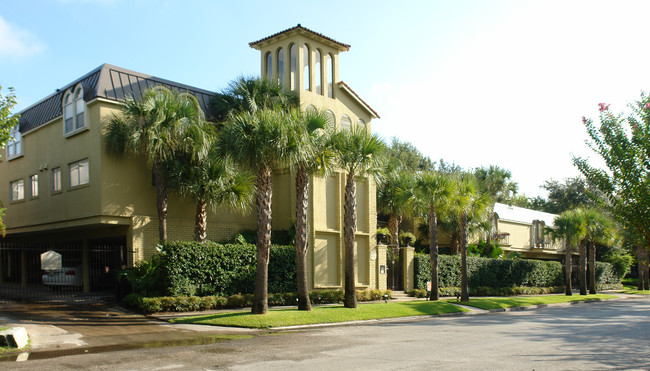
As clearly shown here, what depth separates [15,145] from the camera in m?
28.4

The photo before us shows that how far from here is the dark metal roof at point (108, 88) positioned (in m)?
22.2

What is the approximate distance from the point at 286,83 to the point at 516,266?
2201cm

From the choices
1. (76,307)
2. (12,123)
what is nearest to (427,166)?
(76,307)

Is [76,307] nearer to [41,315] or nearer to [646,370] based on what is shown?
[41,315]

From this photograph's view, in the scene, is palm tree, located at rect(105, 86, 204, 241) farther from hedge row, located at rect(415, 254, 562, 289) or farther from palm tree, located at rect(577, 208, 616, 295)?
palm tree, located at rect(577, 208, 616, 295)

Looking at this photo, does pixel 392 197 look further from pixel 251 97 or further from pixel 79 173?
pixel 79 173

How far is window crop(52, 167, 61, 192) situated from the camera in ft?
81.4

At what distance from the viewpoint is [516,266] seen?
38.4 meters

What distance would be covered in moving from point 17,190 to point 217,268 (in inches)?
539

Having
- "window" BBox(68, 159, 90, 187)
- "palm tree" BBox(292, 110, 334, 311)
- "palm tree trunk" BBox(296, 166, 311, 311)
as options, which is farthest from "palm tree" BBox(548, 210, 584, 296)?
"window" BBox(68, 159, 90, 187)

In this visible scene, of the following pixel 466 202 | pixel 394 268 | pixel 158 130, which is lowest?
pixel 394 268

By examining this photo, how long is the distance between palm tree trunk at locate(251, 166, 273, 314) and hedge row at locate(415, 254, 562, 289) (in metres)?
14.6

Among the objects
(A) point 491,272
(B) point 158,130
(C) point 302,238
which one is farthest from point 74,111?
(A) point 491,272

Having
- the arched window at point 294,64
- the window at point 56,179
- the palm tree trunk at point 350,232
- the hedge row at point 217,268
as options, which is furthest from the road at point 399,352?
the window at point 56,179
